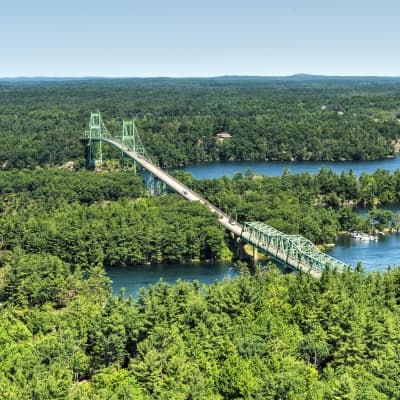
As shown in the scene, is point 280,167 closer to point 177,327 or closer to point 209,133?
point 209,133

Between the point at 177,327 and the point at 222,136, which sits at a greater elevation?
the point at 222,136

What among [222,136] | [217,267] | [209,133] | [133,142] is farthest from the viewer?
[222,136]

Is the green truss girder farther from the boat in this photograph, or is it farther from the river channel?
the boat

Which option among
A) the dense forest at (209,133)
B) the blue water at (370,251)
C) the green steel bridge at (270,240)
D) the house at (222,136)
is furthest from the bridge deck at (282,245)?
the house at (222,136)

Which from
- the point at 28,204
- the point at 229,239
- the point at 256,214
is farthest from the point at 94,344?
the point at 28,204

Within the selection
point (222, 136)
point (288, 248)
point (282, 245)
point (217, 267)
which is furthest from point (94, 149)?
point (288, 248)

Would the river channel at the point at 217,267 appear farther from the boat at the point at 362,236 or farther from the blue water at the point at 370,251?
the boat at the point at 362,236

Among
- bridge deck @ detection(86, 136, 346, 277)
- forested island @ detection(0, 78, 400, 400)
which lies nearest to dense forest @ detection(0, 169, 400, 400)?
forested island @ detection(0, 78, 400, 400)
